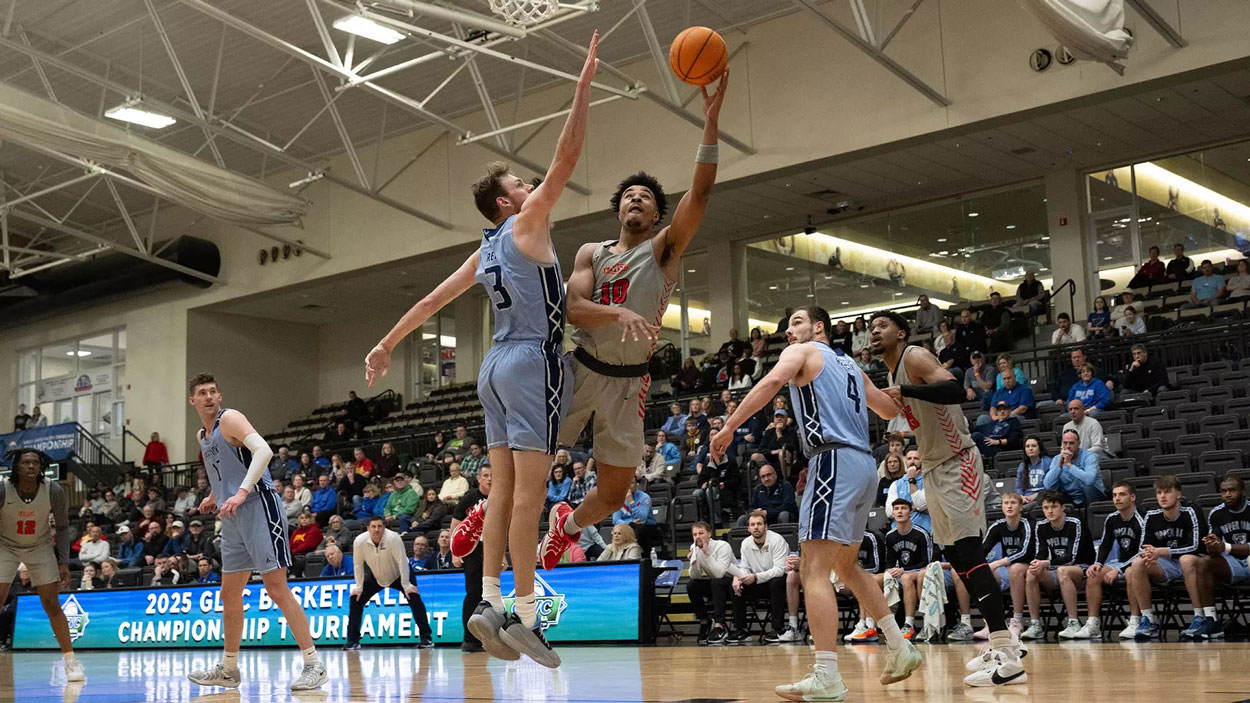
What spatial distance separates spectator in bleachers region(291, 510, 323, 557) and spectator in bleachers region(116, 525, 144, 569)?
13.4ft

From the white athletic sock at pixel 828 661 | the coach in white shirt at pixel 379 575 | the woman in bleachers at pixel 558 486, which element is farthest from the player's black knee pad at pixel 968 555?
the woman in bleachers at pixel 558 486

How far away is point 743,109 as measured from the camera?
63.8 feet

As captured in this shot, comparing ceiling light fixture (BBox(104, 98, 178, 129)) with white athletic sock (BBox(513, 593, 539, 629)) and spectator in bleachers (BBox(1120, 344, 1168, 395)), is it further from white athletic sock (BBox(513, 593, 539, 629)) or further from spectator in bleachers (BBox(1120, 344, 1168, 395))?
white athletic sock (BBox(513, 593, 539, 629))

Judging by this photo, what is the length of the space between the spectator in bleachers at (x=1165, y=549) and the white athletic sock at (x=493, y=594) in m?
6.70

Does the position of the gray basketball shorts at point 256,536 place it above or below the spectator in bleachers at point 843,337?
below

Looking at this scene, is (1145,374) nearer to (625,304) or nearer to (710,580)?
(710,580)

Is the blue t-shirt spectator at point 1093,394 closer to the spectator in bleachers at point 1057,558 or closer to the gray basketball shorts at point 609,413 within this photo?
the spectator in bleachers at point 1057,558

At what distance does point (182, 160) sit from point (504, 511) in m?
16.2

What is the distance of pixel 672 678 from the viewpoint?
634 cm

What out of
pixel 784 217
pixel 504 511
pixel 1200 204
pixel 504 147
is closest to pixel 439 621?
pixel 504 511

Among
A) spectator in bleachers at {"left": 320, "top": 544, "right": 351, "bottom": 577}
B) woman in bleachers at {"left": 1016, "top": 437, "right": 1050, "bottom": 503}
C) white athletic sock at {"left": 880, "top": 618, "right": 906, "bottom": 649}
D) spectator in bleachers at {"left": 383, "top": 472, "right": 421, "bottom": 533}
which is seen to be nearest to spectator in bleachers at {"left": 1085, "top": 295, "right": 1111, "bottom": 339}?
woman in bleachers at {"left": 1016, "top": 437, "right": 1050, "bottom": 503}

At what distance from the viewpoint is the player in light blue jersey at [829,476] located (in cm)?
525

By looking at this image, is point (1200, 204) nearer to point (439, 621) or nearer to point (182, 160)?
point (439, 621)

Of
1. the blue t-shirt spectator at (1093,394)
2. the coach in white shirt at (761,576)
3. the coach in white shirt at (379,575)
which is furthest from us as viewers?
the blue t-shirt spectator at (1093,394)
